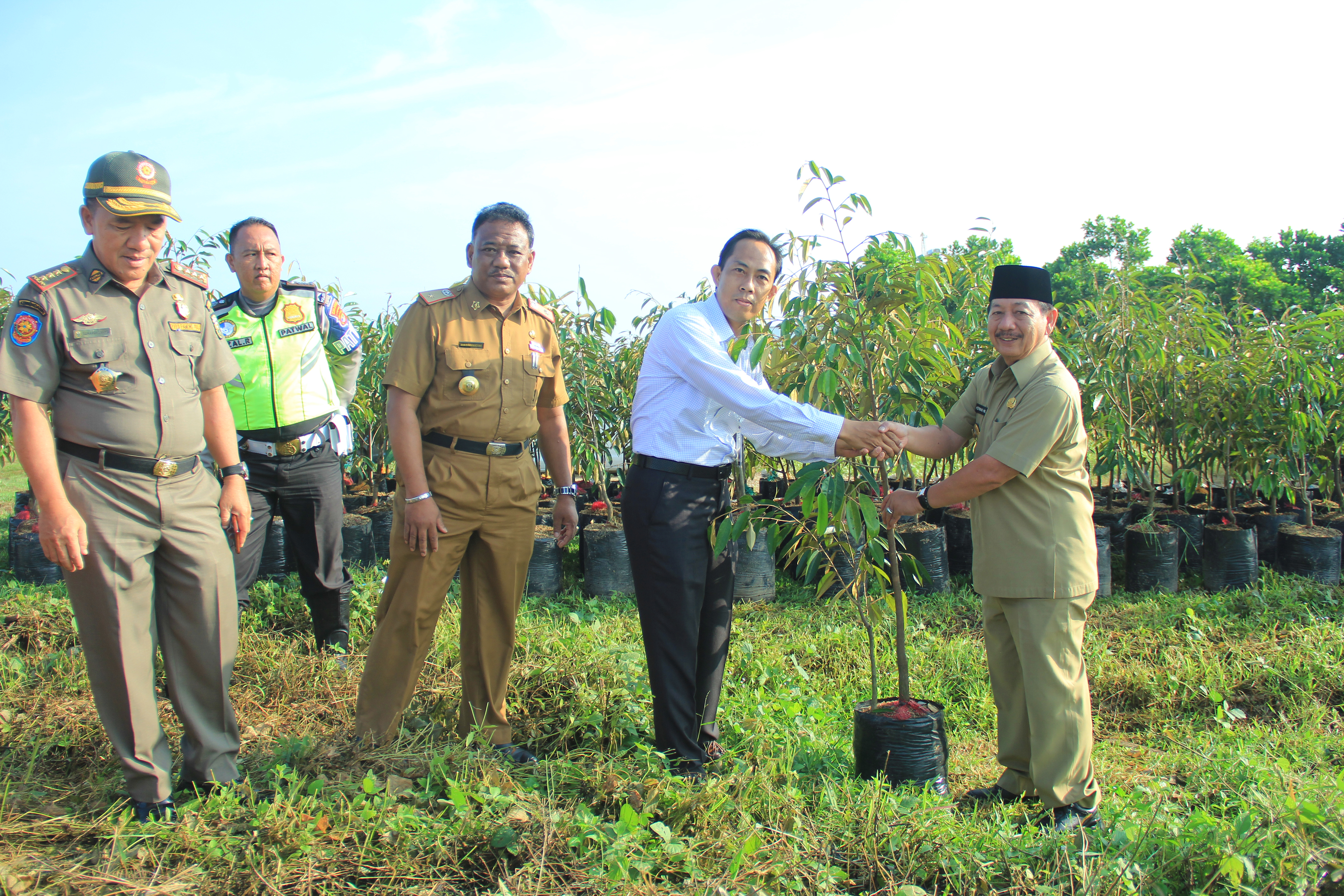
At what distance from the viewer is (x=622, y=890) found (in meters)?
1.82

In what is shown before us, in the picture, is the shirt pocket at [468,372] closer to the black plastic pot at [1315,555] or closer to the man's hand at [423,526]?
the man's hand at [423,526]

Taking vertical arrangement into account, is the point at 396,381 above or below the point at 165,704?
above

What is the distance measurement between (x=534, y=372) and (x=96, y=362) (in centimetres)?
121

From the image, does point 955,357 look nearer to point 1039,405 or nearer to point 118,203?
point 1039,405

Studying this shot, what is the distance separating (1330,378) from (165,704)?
6.23 m

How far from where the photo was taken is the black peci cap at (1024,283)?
2359mm

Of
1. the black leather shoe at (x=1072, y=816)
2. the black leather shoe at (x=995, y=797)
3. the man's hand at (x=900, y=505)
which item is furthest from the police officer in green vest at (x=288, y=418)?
the black leather shoe at (x=1072, y=816)

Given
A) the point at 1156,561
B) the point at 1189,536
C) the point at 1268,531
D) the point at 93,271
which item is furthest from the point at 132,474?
the point at 1268,531

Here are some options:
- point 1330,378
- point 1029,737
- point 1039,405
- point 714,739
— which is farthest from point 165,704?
point 1330,378

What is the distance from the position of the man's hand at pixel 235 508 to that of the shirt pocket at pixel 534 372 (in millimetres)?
899

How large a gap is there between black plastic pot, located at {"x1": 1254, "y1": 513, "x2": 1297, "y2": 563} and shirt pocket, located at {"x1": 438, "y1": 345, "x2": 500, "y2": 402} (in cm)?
537

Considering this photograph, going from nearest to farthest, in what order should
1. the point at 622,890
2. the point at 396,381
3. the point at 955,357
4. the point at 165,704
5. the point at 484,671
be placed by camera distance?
the point at 622,890, the point at 396,381, the point at 484,671, the point at 165,704, the point at 955,357

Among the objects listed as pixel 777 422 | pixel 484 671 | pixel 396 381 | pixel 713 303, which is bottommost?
pixel 484 671

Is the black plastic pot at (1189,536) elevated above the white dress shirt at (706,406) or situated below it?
below
